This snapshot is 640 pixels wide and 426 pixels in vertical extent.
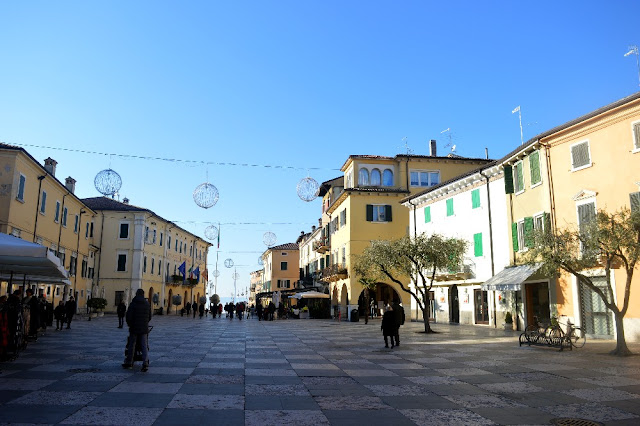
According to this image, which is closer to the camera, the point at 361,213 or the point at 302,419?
the point at 302,419

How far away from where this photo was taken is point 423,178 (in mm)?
42062

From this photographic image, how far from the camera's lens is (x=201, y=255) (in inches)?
3130

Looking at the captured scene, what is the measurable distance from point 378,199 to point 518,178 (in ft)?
54.8

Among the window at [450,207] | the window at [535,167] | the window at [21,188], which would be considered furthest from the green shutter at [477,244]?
the window at [21,188]

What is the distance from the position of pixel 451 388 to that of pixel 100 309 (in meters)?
38.7

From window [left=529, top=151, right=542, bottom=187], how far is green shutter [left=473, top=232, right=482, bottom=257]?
6152 mm

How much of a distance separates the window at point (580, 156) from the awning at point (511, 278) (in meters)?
4.56

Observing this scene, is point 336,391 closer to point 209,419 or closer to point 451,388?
point 451,388

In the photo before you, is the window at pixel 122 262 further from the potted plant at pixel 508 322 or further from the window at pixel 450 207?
the potted plant at pixel 508 322

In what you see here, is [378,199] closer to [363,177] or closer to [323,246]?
[363,177]

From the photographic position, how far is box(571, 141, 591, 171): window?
20.2 m

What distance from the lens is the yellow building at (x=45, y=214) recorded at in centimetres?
2544

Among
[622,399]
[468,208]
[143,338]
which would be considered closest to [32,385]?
[143,338]

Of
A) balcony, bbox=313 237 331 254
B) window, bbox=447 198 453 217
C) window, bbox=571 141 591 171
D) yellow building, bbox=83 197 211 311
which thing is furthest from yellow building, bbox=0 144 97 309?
window, bbox=571 141 591 171
